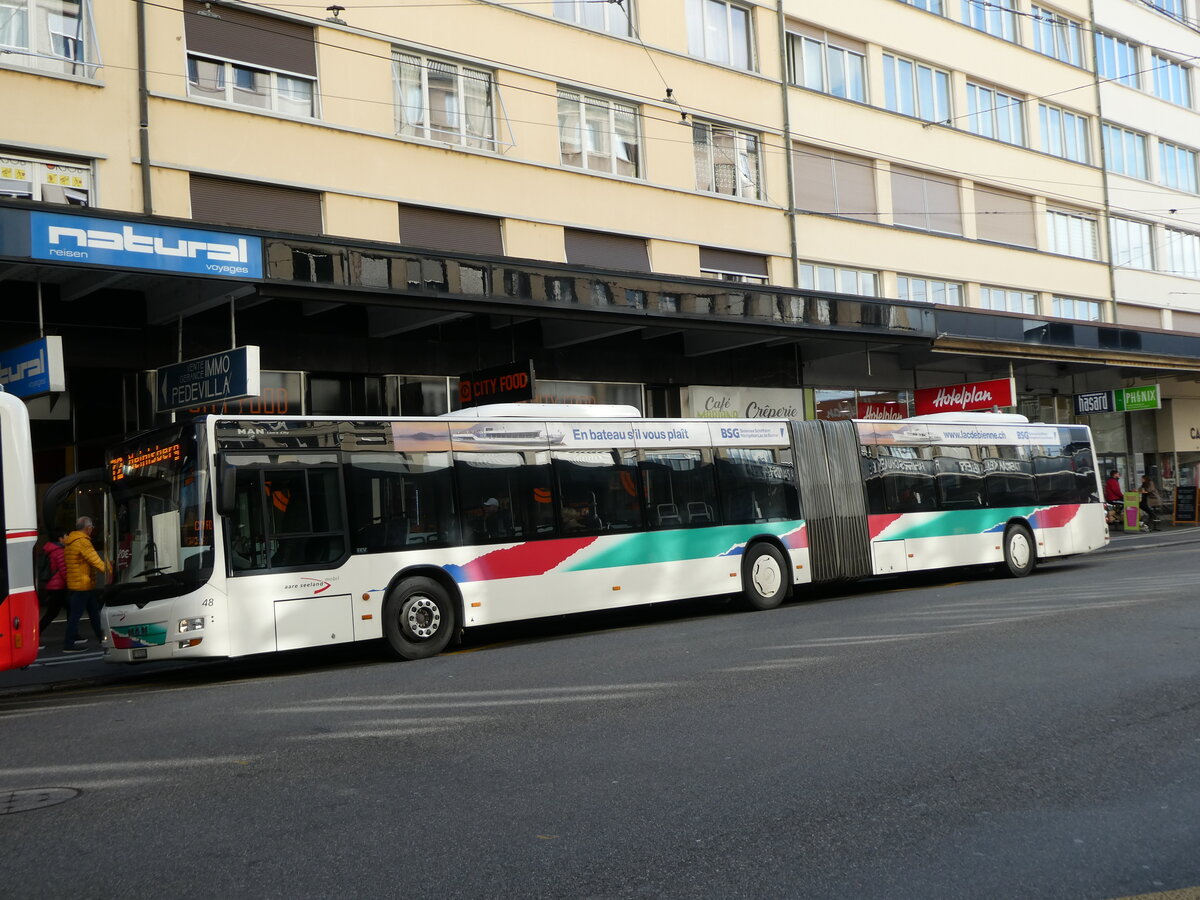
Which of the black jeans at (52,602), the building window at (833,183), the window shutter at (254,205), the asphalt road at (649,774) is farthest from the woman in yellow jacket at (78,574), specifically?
the building window at (833,183)

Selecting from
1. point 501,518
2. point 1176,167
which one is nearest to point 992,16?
point 1176,167

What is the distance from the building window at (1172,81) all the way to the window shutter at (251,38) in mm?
32123

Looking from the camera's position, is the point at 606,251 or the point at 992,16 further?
the point at 992,16

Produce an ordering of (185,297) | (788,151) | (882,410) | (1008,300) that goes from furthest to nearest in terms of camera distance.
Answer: (1008,300) → (882,410) → (788,151) → (185,297)

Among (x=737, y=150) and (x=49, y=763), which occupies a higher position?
(x=737, y=150)

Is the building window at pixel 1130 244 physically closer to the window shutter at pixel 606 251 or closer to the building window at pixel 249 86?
the window shutter at pixel 606 251

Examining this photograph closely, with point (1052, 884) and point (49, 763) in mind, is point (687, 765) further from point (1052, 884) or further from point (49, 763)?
point (49, 763)

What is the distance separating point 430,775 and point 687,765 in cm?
147

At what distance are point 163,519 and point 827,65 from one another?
21.8m

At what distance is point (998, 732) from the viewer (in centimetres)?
704

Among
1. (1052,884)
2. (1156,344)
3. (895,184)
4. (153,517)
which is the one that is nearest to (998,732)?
(1052,884)

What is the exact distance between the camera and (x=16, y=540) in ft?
31.4

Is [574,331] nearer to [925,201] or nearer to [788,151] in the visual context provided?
[788,151]

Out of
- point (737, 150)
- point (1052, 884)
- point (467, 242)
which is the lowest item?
point (1052, 884)
